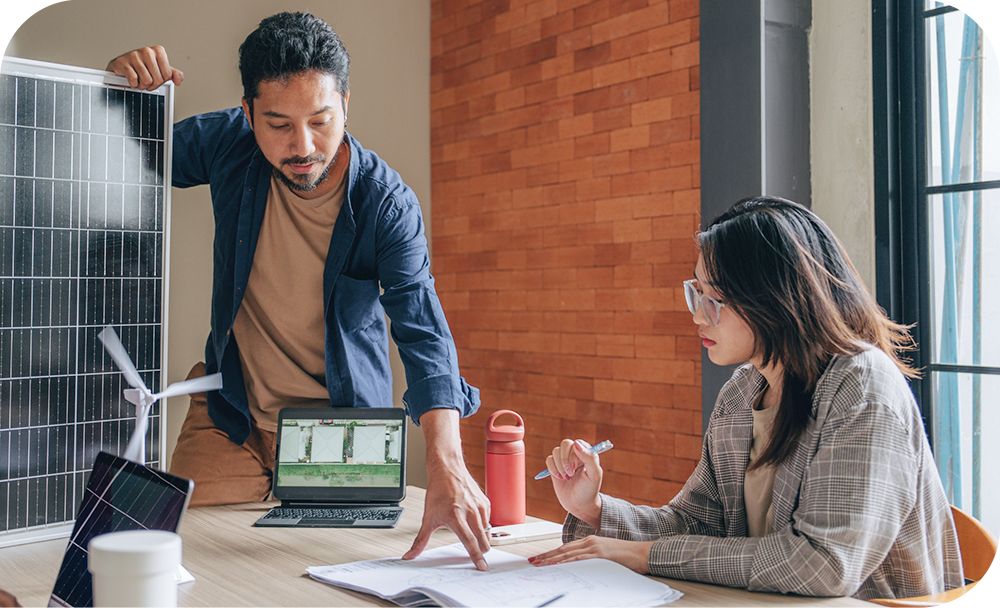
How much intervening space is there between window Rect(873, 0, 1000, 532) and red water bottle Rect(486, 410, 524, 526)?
159 centimetres

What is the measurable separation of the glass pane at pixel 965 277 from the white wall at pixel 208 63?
240 centimetres

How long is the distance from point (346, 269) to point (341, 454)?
47cm

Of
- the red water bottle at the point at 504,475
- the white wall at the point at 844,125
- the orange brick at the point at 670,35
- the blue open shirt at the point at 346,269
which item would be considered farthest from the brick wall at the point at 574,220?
the red water bottle at the point at 504,475

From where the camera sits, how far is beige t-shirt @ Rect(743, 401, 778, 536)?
5.82ft

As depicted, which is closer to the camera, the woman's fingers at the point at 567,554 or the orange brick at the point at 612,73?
the woman's fingers at the point at 567,554

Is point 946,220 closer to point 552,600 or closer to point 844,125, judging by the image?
point 844,125

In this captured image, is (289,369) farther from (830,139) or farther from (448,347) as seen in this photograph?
(830,139)

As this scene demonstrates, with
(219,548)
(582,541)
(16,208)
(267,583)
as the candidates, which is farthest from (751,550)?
(16,208)

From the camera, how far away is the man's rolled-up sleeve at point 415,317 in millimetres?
2061

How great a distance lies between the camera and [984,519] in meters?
2.88

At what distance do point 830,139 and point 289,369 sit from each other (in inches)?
76.0

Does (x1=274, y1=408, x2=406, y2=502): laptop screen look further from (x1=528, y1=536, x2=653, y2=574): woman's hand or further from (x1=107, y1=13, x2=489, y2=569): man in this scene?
(x1=528, y1=536, x2=653, y2=574): woman's hand

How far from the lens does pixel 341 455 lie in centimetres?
214

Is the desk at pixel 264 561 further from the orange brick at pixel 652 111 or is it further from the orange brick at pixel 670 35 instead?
the orange brick at pixel 670 35
